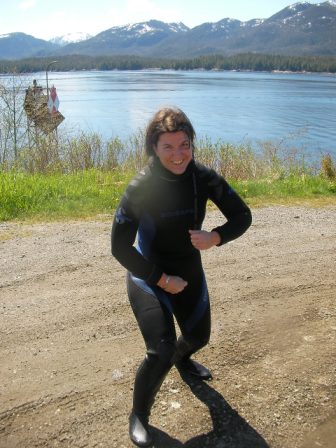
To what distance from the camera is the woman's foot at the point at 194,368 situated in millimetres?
3270

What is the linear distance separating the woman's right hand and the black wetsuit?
0.03 meters

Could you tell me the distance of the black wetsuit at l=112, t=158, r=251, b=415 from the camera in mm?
2566

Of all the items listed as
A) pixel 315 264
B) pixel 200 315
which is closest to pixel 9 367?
pixel 200 315

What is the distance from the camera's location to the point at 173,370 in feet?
11.1

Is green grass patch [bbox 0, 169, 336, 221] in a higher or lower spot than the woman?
lower

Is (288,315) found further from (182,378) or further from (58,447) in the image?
(58,447)

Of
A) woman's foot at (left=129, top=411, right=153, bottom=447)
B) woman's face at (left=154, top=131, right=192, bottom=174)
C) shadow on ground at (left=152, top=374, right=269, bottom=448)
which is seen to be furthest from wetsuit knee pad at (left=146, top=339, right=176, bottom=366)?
woman's face at (left=154, top=131, right=192, bottom=174)

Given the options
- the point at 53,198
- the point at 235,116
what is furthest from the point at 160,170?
the point at 235,116

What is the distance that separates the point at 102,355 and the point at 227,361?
91 centimetres

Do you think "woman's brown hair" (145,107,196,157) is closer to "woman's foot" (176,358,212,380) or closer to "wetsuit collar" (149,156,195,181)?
"wetsuit collar" (149,156,195,181)

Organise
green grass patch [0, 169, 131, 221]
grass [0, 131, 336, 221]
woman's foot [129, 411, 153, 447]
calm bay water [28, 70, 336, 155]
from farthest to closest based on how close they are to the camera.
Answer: calm bay water [28, 70, 336, 155] → grass [0, 131, 336, 221] → green grass patch [0, 169, 131, 221] → woman's foot [129, 411, 153, 447]

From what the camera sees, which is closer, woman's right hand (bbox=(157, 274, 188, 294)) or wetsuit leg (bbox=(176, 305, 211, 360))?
woman's right hand (bbox=(157, 274, 188, 294))

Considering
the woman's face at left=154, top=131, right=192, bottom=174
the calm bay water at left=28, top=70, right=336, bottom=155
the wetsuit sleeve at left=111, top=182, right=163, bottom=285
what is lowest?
the calm bay water at left=28, top=70, right=336, bottom=155

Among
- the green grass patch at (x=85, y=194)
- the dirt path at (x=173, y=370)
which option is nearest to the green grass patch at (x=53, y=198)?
the green grass patch at (x=85, y=194)
